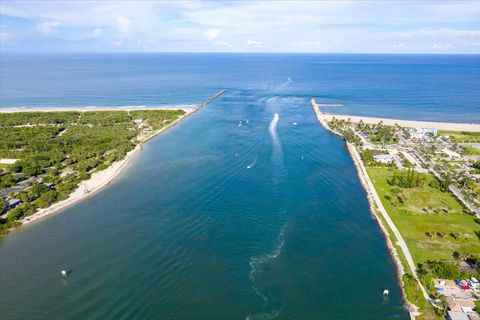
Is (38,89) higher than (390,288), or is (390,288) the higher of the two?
(38,89)

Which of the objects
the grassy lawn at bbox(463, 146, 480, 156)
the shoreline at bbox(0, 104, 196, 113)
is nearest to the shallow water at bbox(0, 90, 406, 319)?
the grassy lawn at bbox(463, 146, 480, 156)

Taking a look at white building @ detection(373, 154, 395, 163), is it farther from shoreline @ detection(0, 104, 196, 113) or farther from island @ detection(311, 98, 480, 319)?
shoreline @ detection(0, 104, 196, 113)

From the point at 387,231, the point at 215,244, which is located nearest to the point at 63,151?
the point at 215,244

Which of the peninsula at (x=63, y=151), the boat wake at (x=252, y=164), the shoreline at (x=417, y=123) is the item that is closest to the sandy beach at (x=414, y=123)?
the shoreline at (x=417, y=123)

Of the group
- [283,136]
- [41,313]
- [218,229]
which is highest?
[283,136]

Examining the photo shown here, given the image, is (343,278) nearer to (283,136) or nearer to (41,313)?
(41,313)

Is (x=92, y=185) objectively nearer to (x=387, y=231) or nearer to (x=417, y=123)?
(x=387, y=231)

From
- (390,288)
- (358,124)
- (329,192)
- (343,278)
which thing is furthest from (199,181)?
(358,124)
